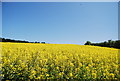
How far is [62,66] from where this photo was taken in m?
2.65

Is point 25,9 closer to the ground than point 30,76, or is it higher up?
higher up

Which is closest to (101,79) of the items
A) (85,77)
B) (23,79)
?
(85,77)

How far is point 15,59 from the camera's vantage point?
9.61 feet

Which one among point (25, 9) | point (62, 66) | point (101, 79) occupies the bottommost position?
point (101, 79)

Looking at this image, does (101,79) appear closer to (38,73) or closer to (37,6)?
(38,73)

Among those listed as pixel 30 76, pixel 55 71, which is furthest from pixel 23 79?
pixel 55 71

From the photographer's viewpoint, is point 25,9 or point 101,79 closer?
point 101,79

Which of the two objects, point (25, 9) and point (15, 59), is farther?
point (25, 9)

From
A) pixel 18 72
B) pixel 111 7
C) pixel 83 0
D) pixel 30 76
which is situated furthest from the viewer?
pixel 111 7

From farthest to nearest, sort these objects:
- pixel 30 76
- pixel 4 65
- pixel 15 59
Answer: pixel 15 59, pixel 4 65, pixel 30 76

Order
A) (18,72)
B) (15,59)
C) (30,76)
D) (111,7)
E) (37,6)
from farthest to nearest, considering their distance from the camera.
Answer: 1. (111,7)
2. (37,6)
3. (15,59)
4. (18,72)
5. (30,76)

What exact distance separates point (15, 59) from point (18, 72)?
55cm

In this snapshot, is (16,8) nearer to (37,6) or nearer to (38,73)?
(37,6)

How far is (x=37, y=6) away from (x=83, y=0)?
1.12 metres
